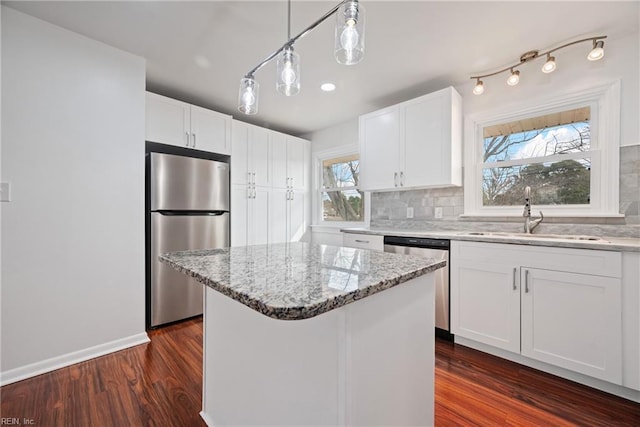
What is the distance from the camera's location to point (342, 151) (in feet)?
12.5

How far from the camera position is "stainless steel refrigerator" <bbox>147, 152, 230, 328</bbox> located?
96.8 inches

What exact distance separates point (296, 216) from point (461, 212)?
2169mm

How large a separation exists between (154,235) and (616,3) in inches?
146

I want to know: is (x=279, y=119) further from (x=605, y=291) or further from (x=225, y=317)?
(x=605, y=291)

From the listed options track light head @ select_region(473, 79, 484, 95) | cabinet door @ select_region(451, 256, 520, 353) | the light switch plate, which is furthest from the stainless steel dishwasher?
the light switch plate

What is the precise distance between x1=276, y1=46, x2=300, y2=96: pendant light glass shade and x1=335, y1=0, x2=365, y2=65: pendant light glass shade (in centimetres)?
22

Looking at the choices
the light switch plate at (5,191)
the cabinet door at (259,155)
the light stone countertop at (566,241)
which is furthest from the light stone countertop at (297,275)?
the cabinet door at (259,155)

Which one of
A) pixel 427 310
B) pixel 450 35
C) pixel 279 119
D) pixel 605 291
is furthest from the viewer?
pixel 279 119

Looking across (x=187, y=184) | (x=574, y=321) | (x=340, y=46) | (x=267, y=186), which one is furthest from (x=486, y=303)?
(x=187, y=184)

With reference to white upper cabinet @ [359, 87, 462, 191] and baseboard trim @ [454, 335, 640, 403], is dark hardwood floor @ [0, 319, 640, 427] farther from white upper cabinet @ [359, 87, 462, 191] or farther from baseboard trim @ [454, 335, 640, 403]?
white upper cabinet @ [359, 87, 462, 191]

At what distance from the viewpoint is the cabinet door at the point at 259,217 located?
334 centimetres

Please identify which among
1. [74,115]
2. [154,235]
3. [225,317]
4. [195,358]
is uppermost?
[74,115]

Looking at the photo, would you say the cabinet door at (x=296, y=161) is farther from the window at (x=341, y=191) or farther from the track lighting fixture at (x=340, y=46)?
the track lighting fixture at (x=340, y=46)

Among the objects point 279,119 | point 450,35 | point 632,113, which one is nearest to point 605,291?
point 632,113
